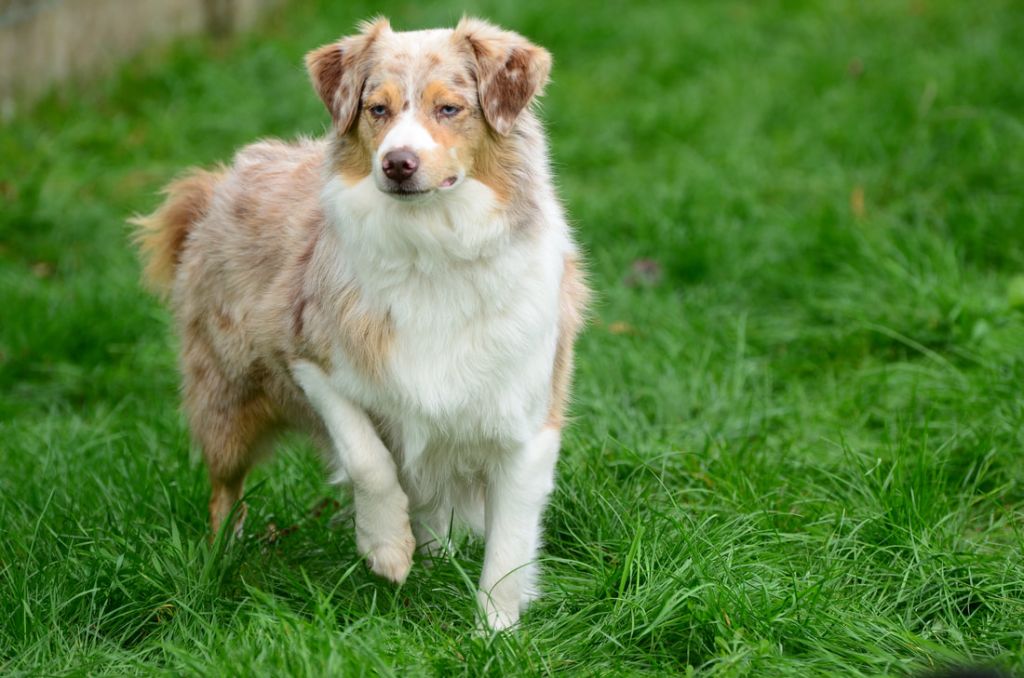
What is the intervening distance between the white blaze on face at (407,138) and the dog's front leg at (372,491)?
710 millimetres

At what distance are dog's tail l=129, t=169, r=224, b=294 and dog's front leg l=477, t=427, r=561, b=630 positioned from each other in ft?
4.97

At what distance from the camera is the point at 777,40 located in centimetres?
885

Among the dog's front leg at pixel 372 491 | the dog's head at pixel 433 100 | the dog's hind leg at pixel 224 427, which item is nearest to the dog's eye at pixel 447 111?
the dog's head at pixel 433 100

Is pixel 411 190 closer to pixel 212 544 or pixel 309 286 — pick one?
pixel 309 286

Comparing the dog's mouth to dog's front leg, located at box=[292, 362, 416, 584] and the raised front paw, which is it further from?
the raised front paw

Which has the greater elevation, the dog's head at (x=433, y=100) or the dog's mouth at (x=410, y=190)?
the dog's head at (x=433, y=100)

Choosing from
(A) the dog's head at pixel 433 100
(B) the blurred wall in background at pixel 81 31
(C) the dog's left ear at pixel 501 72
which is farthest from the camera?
(B) the blurred wall in background at pixel 81 31

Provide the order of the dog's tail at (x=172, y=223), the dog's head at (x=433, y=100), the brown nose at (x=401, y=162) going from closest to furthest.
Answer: the brown nose at (x=401, y=162), the dog's head at (x=433, y=100), the dog's tail at (x=172, y=223)

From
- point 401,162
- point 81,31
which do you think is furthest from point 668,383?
point 81,31

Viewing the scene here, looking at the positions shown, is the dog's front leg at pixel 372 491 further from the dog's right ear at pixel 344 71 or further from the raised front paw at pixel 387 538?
the dog's right ear at pixel 344 71

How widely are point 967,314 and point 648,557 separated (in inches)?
85.0

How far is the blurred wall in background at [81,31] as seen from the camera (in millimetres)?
7457

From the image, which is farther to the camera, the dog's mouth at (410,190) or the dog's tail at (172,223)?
the dog's tail at (172,223)

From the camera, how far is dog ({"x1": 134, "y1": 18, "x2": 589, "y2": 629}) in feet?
11.3
